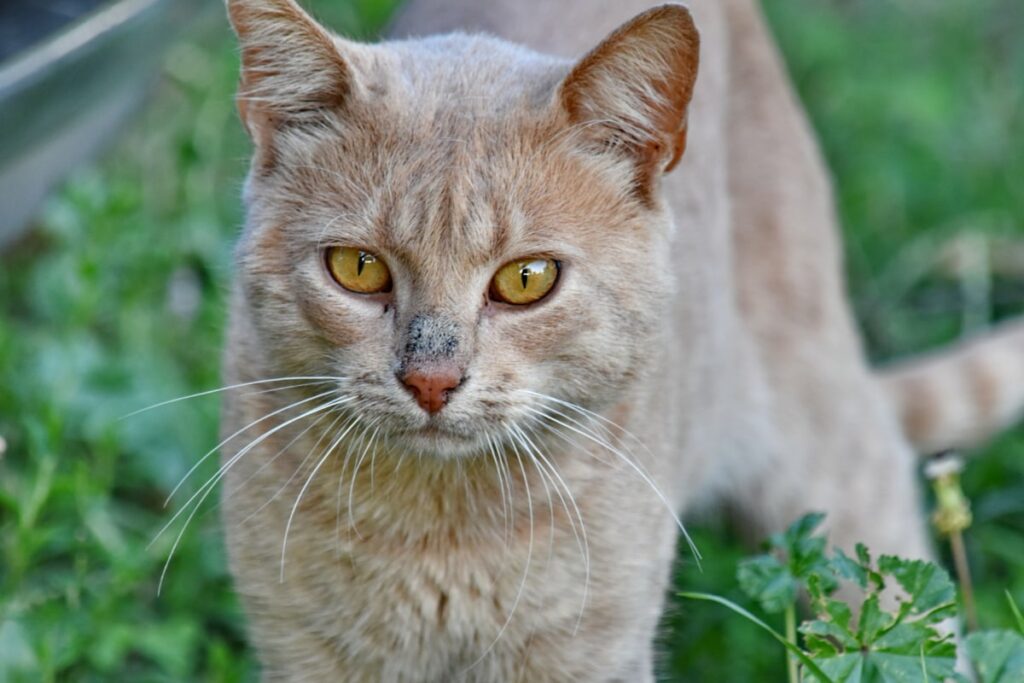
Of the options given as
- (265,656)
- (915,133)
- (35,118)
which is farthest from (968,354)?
(35,118)

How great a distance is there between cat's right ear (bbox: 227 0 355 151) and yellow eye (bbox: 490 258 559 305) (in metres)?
0.43

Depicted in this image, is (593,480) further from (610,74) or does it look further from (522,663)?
(610,74)

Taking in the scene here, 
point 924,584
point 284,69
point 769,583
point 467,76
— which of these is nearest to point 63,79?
point 284,69

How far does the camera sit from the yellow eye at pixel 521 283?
244 centimetres

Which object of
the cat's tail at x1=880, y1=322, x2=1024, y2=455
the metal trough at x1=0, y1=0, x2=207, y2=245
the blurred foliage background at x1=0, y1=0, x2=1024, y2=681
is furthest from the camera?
the metal trough at x1=0, y1=0, x2=207, y2=245

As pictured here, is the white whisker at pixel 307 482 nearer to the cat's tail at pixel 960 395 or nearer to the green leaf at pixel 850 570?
the green leaf at pixel 850 570

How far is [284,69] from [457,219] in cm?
44

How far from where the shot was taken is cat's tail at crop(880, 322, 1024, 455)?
14.1 feet

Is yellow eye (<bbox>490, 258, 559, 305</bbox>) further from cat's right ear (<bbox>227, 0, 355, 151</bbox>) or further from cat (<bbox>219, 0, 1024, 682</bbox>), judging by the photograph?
cat's right ear (<bbox>227, 0, 355, 151</bbox>)

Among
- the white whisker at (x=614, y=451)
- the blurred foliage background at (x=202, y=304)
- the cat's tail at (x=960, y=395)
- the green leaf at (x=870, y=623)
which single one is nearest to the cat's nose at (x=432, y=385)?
the white whisker at (x=614, y=451)

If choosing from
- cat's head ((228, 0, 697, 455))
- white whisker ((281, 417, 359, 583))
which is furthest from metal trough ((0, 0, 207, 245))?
white whisker ((281, 417, 359, 583))

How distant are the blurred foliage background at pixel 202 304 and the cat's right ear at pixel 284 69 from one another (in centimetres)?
39

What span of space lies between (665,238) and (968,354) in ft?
6.57

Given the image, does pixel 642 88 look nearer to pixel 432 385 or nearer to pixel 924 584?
pixel 432 385
